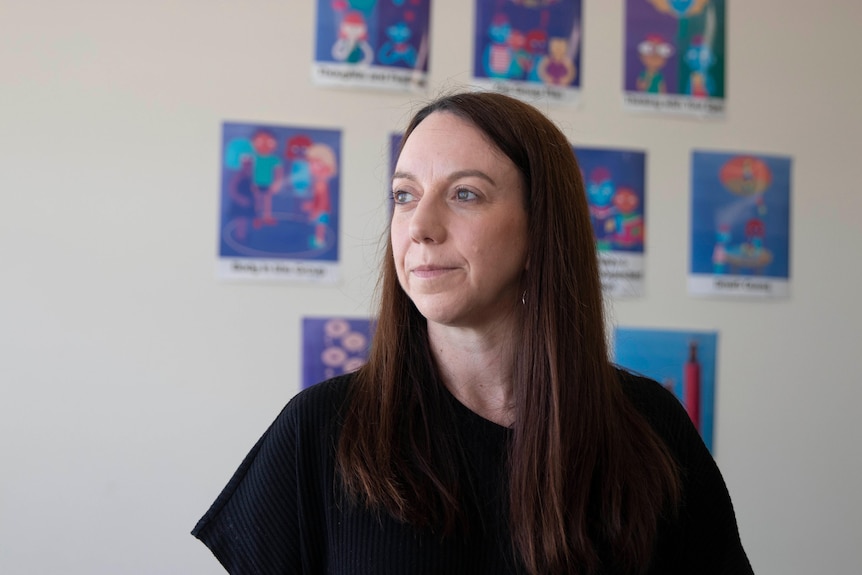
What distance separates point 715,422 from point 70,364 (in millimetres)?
1310

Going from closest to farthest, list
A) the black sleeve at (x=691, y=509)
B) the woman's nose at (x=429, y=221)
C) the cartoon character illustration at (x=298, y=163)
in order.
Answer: the woman's nose at (x=429, y=221), the black sleeve at (x=691, y=509), the cartoon character illustration at (x=298, y=163)

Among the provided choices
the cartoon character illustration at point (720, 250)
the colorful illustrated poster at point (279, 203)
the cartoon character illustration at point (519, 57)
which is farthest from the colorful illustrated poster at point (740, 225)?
the colorful illustrated poster at point (279, 203)

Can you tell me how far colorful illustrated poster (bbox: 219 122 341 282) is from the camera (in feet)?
5.41

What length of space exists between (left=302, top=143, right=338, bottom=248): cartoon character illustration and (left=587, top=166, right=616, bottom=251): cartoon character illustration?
1.79ft

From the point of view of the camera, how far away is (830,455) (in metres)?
1.90

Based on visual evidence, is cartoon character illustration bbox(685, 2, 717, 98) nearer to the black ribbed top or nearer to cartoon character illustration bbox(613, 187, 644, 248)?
cartoon character illustration bbox(613, 187, 644, 248)

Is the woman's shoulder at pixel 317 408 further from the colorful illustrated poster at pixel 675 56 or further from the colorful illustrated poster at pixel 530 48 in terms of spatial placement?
the colorful illustrated poster at pixel 675 56

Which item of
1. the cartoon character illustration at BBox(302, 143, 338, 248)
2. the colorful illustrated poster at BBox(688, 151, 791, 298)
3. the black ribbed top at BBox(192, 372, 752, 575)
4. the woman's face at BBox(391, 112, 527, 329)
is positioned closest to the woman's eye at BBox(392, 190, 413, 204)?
the woman's face at BBox(391, 112, 527, 329)

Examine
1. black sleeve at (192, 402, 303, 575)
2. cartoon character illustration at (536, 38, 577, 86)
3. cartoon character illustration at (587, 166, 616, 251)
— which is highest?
cartoon character illustration at (536, 38, 577, 86)

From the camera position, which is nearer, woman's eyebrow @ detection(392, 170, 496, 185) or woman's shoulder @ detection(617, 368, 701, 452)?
woman's eyebrow @ detection(392, 170, 496, 185)

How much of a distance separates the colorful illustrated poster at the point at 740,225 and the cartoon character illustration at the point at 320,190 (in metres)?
0.79

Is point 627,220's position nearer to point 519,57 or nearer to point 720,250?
point 720,250

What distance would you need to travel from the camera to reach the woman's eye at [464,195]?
1.04 metres

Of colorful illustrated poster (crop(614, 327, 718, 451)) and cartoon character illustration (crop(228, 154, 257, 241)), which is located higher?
cartoon character illustration (crop(228, 154, 257, 241))
